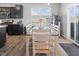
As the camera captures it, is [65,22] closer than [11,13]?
No

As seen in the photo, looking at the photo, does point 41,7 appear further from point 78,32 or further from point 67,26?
point 78,32

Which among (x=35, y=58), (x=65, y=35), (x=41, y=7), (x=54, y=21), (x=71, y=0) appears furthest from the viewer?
(x=54, y=21)

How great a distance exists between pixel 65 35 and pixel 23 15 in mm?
730

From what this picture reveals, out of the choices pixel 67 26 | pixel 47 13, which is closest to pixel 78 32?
pixel 67 26

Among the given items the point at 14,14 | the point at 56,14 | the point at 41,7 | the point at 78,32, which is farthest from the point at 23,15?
the point at 78,32

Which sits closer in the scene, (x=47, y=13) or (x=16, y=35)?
(x=47, y=13)

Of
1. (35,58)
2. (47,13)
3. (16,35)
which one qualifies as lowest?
(35,58)

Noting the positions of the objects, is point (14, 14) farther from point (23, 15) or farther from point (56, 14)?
point (56, 14)

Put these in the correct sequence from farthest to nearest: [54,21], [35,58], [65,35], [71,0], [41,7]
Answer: [54,21] < [65,35] < [41,7] < [35,58] < [71,0]

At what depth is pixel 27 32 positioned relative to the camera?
2348 millimetres

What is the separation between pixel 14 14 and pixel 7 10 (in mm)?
131

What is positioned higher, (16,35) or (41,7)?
(41,7)

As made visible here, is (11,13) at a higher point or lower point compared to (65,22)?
Answer: higher

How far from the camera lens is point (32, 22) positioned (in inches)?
87.0
